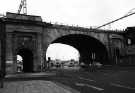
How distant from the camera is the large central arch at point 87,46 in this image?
146 ft

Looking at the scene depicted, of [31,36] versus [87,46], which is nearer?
[31,36]

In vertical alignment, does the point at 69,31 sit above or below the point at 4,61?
above

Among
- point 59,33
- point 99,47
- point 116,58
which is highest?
point 59,33

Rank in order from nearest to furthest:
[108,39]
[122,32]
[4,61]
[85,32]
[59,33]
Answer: [4,61], [59,33], [85,32], [108,39], [122,32]

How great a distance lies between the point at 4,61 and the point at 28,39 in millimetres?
6065

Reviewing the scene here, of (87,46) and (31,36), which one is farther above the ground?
(31,36)

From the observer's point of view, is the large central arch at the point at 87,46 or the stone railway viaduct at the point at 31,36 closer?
the stone railway viaduct at the point at 31,36

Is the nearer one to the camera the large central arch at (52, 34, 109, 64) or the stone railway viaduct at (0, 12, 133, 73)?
the stone railway viaduct at (0, 12, 133, 73)

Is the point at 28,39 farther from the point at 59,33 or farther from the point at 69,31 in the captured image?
the point at 69,31

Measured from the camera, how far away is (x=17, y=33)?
3219 cm

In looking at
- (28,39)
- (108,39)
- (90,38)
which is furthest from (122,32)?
(28,39)

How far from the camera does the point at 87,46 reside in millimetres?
51969

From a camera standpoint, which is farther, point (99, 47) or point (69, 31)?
point (99, 47)

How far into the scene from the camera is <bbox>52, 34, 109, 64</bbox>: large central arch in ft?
146
